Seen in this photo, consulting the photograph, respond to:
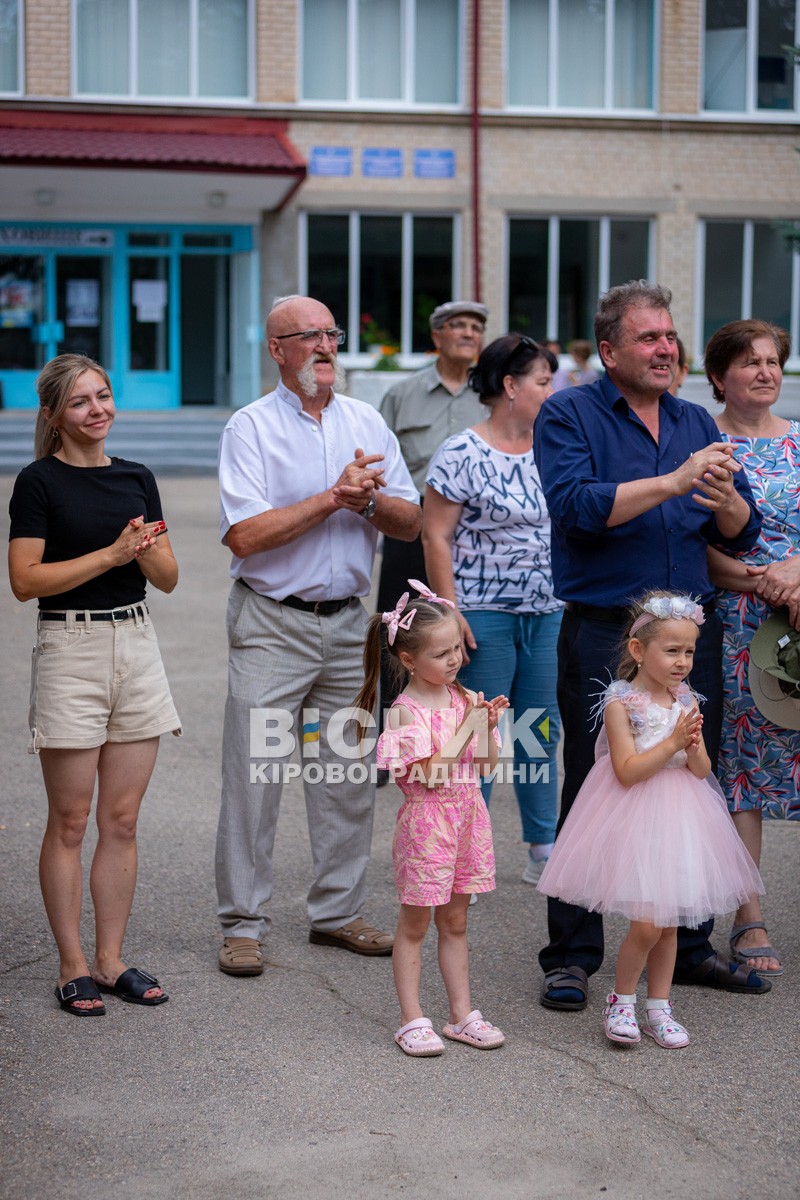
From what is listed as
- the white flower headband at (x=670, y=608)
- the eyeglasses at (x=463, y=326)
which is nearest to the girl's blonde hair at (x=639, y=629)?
the white flower headband at (x=670, y=608)

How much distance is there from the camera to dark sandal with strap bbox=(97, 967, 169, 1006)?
4.40 metres

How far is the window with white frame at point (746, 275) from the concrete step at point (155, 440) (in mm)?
8727

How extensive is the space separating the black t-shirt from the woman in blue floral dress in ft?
6.22

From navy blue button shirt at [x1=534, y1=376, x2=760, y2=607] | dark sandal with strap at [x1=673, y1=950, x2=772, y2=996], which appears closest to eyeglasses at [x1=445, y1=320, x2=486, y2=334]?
navy blue button shirt at [x1=534, y1=376, x2=760, y2=607]

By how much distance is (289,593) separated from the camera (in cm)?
484

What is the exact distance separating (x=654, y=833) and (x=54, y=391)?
7.16 feet

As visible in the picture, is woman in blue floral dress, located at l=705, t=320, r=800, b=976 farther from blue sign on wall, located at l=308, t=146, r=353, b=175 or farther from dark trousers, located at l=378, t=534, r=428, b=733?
blue sign on wall, located at l=308, t=146, r=353, b=175

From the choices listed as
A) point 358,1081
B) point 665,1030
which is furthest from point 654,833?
point 358,1081

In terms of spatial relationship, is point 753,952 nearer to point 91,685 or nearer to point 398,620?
point 398,620

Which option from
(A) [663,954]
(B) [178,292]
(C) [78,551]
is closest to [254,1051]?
(A) [663,954]

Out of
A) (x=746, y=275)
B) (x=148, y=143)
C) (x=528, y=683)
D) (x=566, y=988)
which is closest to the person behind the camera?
(x=566, y=988)

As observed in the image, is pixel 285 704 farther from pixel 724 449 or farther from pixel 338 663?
pixel 724 449

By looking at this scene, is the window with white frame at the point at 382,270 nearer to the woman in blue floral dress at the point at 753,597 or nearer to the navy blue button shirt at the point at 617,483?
the woman in blue floral dress at the point at 753,597

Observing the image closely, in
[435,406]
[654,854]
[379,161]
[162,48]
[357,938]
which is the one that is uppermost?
[162,48]
